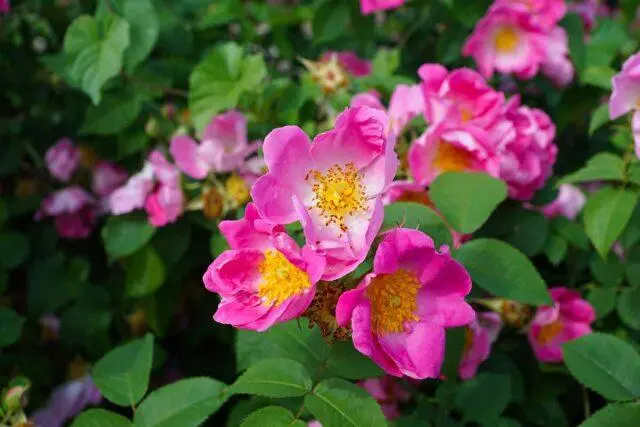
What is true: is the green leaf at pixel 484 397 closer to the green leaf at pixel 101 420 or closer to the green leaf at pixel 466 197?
the green leaf at pixel 466 197

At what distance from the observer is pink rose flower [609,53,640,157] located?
3.50 ft

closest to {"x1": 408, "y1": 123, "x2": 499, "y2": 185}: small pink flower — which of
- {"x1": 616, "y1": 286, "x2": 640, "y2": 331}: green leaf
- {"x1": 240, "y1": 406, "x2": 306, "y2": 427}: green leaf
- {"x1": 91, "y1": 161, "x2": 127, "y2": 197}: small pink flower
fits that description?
{"x1": 616, "y1": 286, "x2": 640, "y2": 331}: green leaf

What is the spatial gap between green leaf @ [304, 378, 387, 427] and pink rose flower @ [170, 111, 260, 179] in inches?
19.9

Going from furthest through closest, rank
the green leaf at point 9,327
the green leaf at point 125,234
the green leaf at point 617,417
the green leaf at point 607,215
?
the green leaf at point 125,234, the green leaf at point 9,327, the green leaf at point 607,215, the green leaf at point 617,417

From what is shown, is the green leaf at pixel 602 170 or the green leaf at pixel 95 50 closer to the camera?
the green leaf at pixel 602 170

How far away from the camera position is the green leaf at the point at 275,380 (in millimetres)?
844

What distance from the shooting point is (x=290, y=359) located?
0.92 metres

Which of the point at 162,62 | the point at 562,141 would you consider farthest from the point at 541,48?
the point at 162,62

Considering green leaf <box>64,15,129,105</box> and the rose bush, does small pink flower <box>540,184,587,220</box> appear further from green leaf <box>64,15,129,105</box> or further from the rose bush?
green leaf <box>64,15,129,105</box>

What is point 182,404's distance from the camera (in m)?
0.94

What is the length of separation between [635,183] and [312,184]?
22.8 inches

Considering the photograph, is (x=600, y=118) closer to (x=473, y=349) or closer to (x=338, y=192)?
(x=473, y=349)

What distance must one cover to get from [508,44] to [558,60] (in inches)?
5.4

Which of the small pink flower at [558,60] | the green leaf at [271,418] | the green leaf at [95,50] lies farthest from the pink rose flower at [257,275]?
the small pink flower at [558,60]
